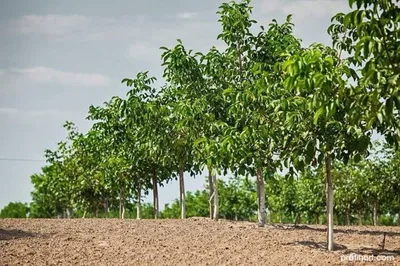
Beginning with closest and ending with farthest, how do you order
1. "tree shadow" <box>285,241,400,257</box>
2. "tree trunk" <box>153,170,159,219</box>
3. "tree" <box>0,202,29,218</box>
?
"tree shadow" <box>285,241,400,257</box> → "tree trunk" <box>153,170,159,219</box> → "tree" <box>0,202,29,218</box>

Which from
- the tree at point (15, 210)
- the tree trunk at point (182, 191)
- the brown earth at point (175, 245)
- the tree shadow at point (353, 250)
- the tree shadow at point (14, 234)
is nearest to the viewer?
the brown earth at point (175, 245)

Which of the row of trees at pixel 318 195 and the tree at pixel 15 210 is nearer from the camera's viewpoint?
the row of trees at pixel 318 195

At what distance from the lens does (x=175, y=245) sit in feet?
47.0

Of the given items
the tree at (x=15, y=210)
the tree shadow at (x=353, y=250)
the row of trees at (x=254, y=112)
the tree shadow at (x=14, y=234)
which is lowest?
the tree at (x=15, y=210)

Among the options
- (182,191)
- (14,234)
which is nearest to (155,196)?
(182,191)

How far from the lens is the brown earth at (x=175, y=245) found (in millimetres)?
12391

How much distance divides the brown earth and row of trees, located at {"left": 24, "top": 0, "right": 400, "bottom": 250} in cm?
139

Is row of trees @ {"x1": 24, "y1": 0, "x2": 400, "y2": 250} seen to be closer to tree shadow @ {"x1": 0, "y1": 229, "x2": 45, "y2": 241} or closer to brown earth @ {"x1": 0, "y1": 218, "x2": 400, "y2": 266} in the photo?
brown earth @ {"x1": 0, "y1": 218, "x2": 400, "y2": 266}

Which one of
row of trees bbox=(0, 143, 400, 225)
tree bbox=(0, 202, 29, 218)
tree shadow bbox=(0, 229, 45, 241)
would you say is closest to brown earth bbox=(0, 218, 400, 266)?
tree shadow bbox=(0, 229, 45, 241)

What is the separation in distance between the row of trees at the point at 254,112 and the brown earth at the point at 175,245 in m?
1.39

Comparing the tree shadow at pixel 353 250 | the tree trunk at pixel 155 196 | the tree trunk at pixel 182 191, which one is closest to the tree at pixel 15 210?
the tree trunk at pixel 155 196

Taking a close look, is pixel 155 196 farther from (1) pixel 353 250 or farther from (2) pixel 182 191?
(1) pixel 353 250

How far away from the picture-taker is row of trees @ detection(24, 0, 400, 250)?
7.65 m

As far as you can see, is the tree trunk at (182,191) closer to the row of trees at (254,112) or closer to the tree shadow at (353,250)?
the row of trees at (254,112)
